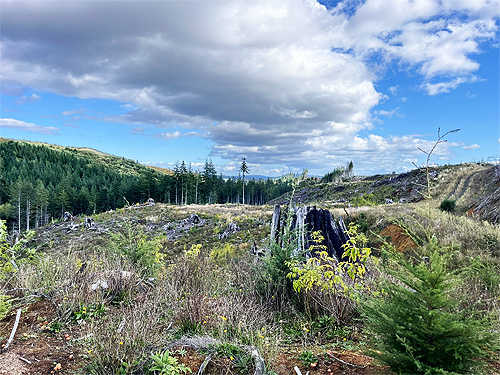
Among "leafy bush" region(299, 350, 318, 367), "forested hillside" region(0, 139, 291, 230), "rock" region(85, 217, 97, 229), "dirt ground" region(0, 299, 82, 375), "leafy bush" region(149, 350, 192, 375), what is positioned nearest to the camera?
"leafy bush" region(149, 350, 192, 375)

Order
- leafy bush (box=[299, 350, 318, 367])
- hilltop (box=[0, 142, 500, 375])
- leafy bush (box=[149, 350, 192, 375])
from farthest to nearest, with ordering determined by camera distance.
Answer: leafy bush (box=[299, 350, 318, 367]) → hilltop (box=[0, 142, 500, 375]) → leafy bush (box=[149, 350, 192, 375])

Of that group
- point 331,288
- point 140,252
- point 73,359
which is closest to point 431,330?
point 331,288

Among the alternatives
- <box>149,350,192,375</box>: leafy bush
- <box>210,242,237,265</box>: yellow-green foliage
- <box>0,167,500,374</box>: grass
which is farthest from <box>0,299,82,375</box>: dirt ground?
<box>210,242,237,265</box>: yellow-green foliage

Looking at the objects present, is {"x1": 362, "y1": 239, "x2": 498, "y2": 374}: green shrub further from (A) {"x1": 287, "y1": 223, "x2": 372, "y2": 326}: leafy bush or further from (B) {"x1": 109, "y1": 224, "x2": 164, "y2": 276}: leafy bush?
(B) {"x1": 109, "y1": 224, "x2": 164, "y2": 276}: leafy bush

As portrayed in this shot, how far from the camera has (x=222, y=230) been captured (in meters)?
27.1

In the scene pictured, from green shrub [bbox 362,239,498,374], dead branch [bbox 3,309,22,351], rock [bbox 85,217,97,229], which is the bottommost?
rock [bbox 85,217,97,229]

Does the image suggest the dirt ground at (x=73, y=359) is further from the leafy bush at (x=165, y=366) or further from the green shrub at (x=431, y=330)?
the green shrub at (x=431, y=330)

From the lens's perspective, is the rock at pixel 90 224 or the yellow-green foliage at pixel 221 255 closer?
the yellow-green foliage at pixel 221 255

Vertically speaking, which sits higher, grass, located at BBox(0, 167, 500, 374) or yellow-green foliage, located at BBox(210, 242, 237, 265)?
grass, located at BBox(0, 167, 500, 374)

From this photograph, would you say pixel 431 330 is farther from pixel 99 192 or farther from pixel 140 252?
pixel 99 192

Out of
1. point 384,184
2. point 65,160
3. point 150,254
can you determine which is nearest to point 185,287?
point 150,254

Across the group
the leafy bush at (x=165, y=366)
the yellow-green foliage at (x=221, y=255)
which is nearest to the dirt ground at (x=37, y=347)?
the leafy bush at (x=165, y=366)

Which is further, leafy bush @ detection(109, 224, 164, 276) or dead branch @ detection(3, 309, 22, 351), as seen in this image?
leafy bush @ detection(109, 224, 164, 276)

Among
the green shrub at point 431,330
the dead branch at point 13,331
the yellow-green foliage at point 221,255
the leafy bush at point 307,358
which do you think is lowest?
the yellow-green foliage at point 221,255
